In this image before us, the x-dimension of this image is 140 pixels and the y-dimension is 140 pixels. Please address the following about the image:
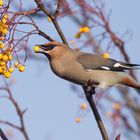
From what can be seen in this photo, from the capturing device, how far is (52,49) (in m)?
4.25

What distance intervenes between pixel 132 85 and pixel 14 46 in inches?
49.8

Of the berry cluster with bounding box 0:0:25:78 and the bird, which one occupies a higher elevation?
the bird

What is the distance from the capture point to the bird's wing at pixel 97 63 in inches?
178

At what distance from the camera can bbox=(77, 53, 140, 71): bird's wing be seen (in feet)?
14.8

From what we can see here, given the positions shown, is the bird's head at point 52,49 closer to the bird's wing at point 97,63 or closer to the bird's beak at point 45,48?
the bird's beak at point 45,48

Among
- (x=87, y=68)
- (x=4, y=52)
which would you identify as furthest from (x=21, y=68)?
(x=87, y=68)

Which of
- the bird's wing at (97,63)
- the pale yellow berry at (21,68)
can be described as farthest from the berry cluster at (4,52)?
the bird's wing at (97,63)

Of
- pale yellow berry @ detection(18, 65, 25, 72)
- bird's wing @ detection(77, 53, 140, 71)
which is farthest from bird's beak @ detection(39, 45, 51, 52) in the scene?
pale yellow berry @ detection(18, 65, 25, 72)

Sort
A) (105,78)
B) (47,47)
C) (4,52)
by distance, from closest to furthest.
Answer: (4,52)
(47,47)
(105,78)

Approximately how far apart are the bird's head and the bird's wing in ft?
0.61

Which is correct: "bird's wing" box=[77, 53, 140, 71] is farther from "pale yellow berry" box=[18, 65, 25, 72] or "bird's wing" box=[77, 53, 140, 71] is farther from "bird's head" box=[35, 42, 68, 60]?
"pale yellow berry" box=[18, 65, 25, 72]

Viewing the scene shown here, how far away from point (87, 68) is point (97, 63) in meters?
0.10

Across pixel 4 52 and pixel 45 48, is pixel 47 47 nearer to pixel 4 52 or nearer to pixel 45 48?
pixel 45 48

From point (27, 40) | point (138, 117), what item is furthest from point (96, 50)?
point (27, 40)
